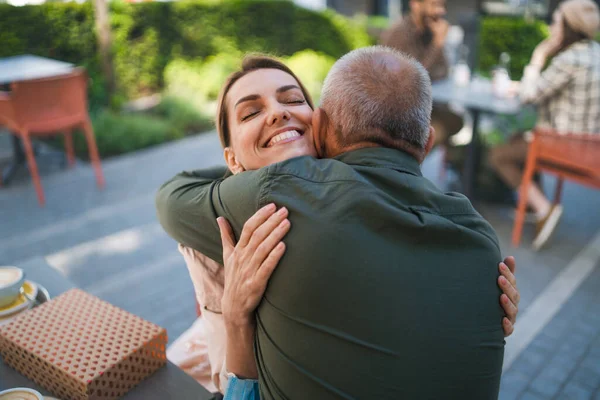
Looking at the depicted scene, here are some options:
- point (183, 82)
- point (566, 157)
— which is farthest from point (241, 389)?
point (183, 82)

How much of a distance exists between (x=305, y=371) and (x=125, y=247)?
3833 mm

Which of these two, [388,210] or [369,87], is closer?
[388,210]

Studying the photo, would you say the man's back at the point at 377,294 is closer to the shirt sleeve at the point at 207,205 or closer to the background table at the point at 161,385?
the shirt sleeve at the point at 207,205

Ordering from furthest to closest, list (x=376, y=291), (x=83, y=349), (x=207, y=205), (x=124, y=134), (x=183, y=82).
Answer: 1. (x=183, y=82)
2. (x=124, y=134)
3. (x=207, y=205)
4. (x=83, y=349)
5. (x=376, y=291)

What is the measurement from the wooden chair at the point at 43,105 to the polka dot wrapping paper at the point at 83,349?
4.19 m

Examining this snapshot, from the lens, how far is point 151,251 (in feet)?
15.3

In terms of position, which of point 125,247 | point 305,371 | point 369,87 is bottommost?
point 125,247

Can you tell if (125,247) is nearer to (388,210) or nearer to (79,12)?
(388,210)

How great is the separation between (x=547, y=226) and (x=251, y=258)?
407cm

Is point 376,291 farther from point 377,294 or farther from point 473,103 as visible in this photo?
point 473,103

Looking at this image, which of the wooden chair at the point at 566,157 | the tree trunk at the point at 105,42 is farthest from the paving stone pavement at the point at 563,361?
the tree trunk at the point at 105,42

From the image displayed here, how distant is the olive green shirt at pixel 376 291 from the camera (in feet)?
3.91

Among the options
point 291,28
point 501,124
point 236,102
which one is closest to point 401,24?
point 501,124

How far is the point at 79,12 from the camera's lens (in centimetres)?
815
